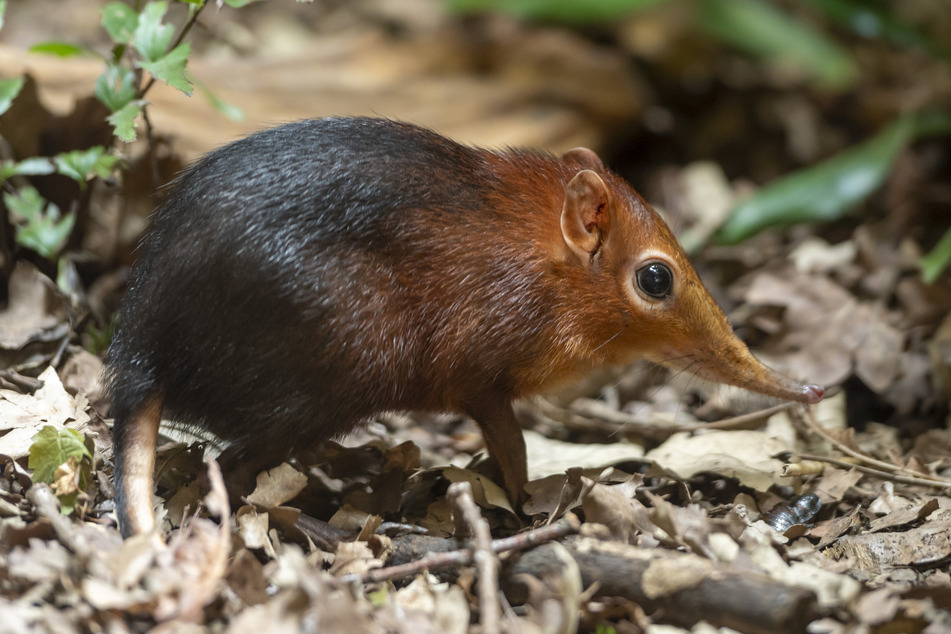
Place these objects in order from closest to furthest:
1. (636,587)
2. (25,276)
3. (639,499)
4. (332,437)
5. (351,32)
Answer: (636,587) < (332,437) < (639,499) < (25,276) < (351,32)

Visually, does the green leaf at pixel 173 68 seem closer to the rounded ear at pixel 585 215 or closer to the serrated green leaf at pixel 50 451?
the serrated green leaf at pixel 50 451

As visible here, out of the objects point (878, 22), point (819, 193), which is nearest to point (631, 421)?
point (819, 193)

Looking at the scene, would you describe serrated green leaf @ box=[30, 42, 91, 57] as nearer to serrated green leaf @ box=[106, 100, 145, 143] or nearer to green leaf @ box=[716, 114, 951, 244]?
serrated green leaf @ box=[106, 100, 145, 143]

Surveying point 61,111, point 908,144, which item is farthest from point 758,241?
point 61,111

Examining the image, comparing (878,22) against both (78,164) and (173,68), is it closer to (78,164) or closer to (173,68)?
(173,68)

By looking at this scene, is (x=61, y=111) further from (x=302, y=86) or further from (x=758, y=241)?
(x=758, y=241)

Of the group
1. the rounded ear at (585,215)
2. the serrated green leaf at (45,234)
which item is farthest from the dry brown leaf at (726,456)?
the serrated green leaf at (45,234)
